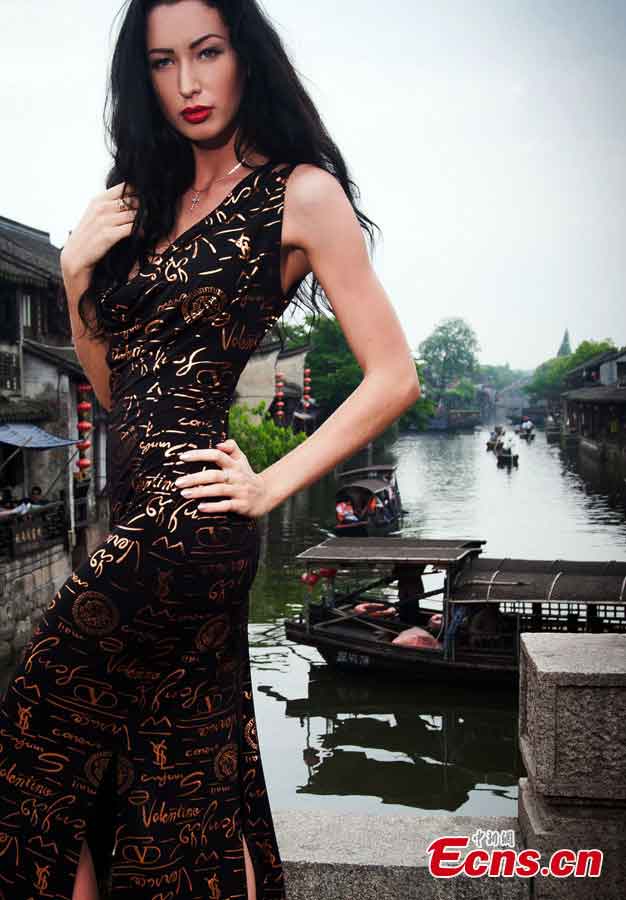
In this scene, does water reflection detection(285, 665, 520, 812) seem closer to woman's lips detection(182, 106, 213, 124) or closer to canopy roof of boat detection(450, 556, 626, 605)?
canopy roof of boat detection(450, 556, 626, 605)

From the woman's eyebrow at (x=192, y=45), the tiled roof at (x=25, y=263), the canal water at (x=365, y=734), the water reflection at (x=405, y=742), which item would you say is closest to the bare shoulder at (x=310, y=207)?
the woman's eyebrow at (x=192, y=45)

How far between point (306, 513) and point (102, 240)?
33876 mm

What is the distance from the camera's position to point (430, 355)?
10612 cm

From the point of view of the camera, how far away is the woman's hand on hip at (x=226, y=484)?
1.55 metres

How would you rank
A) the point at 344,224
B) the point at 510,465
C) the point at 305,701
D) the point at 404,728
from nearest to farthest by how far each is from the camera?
the point at 344,224, the point at 404,728, the point at 305,701, the point at 510,465

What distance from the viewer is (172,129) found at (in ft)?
6.03

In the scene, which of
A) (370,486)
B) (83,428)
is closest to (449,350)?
(370,486)

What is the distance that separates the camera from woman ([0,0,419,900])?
1.55m

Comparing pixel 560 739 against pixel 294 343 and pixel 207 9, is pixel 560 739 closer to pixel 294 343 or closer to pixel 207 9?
pixel 207 9

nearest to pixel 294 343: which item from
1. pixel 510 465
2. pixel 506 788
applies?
pixel 510 465

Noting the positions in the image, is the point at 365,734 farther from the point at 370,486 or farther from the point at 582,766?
the point at 370,486

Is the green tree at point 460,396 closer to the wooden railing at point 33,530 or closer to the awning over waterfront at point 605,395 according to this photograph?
the awning over waterfront at point 605,395

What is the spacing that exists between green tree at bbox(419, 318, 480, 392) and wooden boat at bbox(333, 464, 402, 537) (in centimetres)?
7414

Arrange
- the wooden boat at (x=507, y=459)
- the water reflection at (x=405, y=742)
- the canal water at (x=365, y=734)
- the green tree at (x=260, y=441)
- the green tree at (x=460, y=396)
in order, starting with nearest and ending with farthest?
1. the canal water at (x=365, y=734)
2. the water reflection at (x=405, y=742)
3. the green tree at (x=260, y=441)
4. the wooden boat at (x=507, y=459)
5. the green tree at (x=460, y=396)
